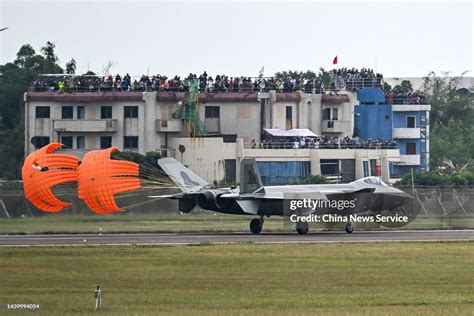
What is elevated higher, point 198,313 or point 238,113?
point 238,113

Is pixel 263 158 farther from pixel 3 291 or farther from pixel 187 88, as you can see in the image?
pixel 3 291

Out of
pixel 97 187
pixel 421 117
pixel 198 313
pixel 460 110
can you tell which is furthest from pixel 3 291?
pixel 460 110

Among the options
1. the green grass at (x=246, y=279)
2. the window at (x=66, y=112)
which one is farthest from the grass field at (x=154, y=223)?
the window at (x=66, y=112)

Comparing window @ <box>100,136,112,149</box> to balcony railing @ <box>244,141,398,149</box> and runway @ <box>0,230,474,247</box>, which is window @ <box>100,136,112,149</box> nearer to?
balcony railing @ <box>244,141,398,149</box>

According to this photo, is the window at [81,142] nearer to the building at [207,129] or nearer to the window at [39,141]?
the building at [207,129]

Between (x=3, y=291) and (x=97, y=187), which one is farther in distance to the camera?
(x=97, y=187)

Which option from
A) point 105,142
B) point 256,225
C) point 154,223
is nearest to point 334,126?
point 105,142

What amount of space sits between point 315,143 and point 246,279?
138 ft

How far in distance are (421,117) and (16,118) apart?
1082 inches

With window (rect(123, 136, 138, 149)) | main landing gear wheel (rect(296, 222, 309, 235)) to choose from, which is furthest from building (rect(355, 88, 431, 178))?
main landing gear wheel (rect(296, 222, 309, 235))

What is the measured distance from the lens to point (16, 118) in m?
90.7

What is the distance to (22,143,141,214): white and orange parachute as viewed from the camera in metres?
48.2

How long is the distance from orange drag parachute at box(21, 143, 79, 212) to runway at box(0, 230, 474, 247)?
4.89ft

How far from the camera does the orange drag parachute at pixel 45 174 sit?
160 ft
